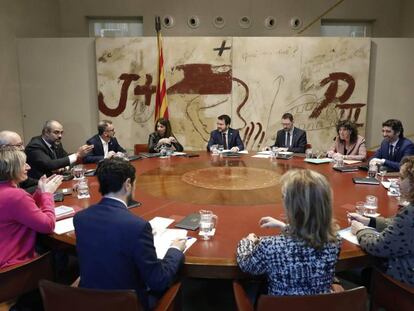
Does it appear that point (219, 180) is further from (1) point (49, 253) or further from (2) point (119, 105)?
(2) point (119, 105)

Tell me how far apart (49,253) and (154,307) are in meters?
0.82

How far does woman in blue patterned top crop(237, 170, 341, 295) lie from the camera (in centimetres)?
147

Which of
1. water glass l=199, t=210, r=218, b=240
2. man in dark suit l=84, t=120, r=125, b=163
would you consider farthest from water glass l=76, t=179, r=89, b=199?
man in dark suit l=84, t=120, r=125, b=163

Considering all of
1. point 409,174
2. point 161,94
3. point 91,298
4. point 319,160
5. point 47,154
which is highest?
point 161,94

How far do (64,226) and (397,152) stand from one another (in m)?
3.55

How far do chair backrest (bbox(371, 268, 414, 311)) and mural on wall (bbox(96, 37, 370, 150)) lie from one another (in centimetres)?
430

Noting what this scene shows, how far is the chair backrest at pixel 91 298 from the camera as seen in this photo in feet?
4.46

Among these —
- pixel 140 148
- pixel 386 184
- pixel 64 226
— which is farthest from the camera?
pixel 140 148

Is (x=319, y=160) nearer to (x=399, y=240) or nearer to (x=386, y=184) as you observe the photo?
(x=386, y=184)

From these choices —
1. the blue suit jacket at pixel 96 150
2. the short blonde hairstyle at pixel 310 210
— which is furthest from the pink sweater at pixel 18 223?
the blue suit jacket at pixel 96 150

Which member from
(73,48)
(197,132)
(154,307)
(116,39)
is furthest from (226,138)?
(154,307)

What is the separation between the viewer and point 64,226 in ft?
7.10

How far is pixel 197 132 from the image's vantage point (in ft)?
19.9

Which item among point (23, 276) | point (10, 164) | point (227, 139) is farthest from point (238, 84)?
point (23, 276)
